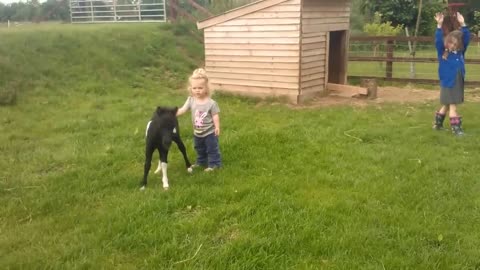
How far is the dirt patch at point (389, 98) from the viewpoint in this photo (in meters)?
10.6

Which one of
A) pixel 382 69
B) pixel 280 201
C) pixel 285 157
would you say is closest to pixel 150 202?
pixel 280 201

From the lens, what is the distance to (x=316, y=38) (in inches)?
436

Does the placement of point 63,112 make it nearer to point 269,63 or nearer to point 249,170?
point 269,63

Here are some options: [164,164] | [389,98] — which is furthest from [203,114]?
[389,98]

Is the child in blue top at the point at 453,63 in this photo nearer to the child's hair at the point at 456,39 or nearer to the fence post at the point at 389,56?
the child's hair at the point at 456,39

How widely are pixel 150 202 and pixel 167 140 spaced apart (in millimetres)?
716

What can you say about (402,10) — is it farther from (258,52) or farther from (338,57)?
(258,52)

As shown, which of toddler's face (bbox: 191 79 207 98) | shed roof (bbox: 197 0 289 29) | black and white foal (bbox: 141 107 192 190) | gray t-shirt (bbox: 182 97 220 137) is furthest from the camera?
shed roof (bbox: 197 0 289 29)

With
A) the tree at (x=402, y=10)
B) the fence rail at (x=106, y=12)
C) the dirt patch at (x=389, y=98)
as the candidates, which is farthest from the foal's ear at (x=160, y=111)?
the fence rail at (x=106, y=12)

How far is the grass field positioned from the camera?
3.82 m

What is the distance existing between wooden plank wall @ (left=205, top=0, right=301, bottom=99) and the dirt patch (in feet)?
2.67

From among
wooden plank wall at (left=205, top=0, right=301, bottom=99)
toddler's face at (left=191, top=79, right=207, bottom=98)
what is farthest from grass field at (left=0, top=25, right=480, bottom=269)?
wooden plank wall at (left=205, top=0, right=301, bottom=99)

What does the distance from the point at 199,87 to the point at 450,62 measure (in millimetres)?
4178

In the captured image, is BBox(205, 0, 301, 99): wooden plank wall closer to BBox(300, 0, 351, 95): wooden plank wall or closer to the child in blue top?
BBox(300, 0, 351, 95): wooden plank wall
